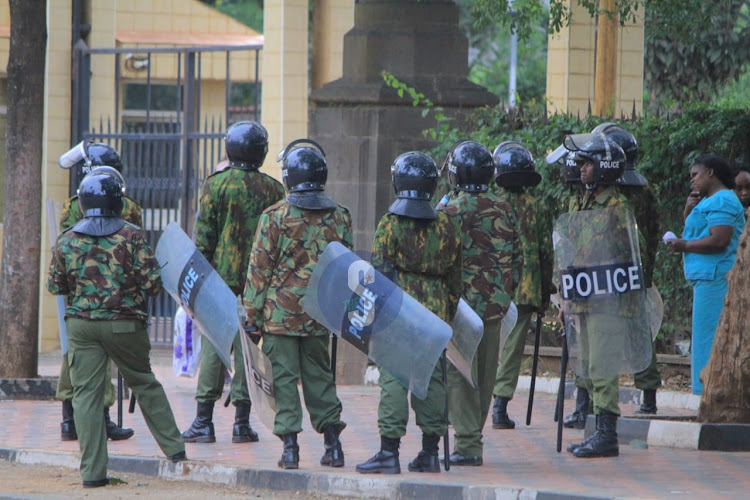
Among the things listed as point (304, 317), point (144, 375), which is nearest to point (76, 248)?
point (144, 375)

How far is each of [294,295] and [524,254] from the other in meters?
2.28

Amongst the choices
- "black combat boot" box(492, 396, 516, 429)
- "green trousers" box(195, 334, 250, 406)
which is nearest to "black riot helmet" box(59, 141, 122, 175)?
"green trousers" box(195, 334, 250, 406)

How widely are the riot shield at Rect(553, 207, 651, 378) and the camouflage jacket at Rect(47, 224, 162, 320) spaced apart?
2441mm

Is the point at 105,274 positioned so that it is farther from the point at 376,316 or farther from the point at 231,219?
the point at 376,316

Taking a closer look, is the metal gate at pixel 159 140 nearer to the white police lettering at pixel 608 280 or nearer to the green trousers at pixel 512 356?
the green trousers at pixel 512 356

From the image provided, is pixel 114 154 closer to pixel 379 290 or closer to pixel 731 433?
pixel 379 290

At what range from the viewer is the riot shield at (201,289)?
8.26m

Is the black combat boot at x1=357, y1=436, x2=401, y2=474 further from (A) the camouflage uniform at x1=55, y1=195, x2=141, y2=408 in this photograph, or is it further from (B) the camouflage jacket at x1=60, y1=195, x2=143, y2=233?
(B) the camouflage jacket at x1=60, y1=195, x2=143, y2=233

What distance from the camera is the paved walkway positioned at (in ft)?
23.5

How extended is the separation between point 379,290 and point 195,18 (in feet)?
40.3

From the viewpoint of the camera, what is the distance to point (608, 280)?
809 centimetres

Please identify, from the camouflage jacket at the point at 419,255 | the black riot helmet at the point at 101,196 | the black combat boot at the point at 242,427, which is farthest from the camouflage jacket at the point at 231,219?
the camouflage jacket at the point at 419,255

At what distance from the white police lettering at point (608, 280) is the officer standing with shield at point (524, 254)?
3.63ft

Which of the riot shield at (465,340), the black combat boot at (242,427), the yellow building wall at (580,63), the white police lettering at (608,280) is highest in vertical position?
the yellow building wall at (580,63)
